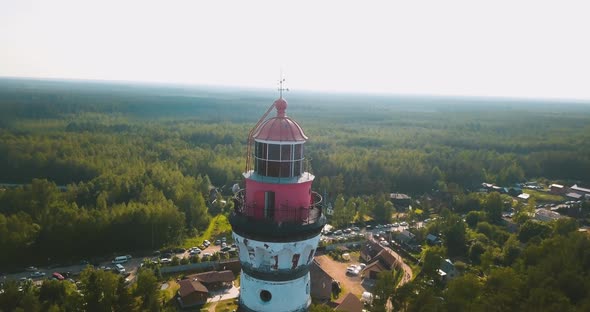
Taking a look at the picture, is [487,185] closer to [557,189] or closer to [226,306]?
[557,189]

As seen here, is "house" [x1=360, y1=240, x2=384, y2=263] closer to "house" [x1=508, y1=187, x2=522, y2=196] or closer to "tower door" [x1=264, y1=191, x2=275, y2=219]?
"tower door" [x1=264, y1=191, x2=275, y2=219]

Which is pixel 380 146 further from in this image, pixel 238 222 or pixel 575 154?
pixel 238 222

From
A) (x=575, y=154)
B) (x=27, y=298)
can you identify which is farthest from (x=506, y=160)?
(x=27, y=298)

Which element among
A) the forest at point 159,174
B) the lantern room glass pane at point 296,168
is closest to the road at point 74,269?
Result: the forest at point 159,174

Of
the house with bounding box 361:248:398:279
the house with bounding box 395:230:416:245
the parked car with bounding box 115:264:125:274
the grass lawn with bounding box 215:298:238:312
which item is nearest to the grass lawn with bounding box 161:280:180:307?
the grass lawn with bounding box 215:298:238:312

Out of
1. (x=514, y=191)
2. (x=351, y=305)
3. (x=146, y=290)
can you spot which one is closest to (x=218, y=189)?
(x=146, y=290)

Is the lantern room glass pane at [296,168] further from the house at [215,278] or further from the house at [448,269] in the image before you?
the house at [448,269]

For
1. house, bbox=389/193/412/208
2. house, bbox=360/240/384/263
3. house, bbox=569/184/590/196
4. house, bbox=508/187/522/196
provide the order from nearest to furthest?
house, bbox=360/240/384/263 → house, bbox=389/193/412/208 → house, bbox=508/187/522/196 → house, bbox=569/184/590/196
